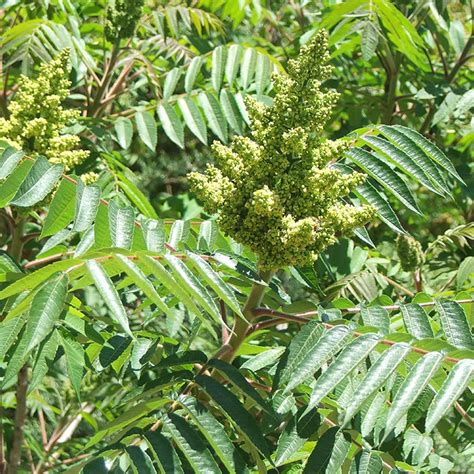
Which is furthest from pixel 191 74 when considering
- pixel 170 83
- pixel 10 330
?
pixel 10 330

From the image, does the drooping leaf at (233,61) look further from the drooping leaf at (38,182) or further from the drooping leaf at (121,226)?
the drooping leaf at (121,226)

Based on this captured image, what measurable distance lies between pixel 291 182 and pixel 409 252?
1.49m

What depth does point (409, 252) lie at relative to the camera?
11.6ft

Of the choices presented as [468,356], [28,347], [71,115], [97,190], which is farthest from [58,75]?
[468,356]

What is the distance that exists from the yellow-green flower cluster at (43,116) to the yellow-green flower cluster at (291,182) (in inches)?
30.2

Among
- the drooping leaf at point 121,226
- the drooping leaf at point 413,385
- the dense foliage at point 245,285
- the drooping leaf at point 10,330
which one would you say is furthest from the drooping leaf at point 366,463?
the drooping leaf at point 10,330

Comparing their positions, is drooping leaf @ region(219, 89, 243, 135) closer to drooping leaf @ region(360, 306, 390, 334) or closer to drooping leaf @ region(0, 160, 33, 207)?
drooping leaf @ region(0, 160, 33, 207)

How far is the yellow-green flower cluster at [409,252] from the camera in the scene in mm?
3533

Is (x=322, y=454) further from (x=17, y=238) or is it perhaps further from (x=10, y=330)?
(x=17, y=238)

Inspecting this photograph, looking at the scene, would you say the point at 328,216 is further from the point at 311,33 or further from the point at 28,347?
the point at 311,33

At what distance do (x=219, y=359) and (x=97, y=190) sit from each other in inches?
21.0

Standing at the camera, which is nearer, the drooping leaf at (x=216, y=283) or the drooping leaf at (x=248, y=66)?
the drooping leaf at (x=216, y=283)

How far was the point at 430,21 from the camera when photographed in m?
4.23

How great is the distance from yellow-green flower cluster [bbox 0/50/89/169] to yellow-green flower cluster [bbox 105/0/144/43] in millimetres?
857
